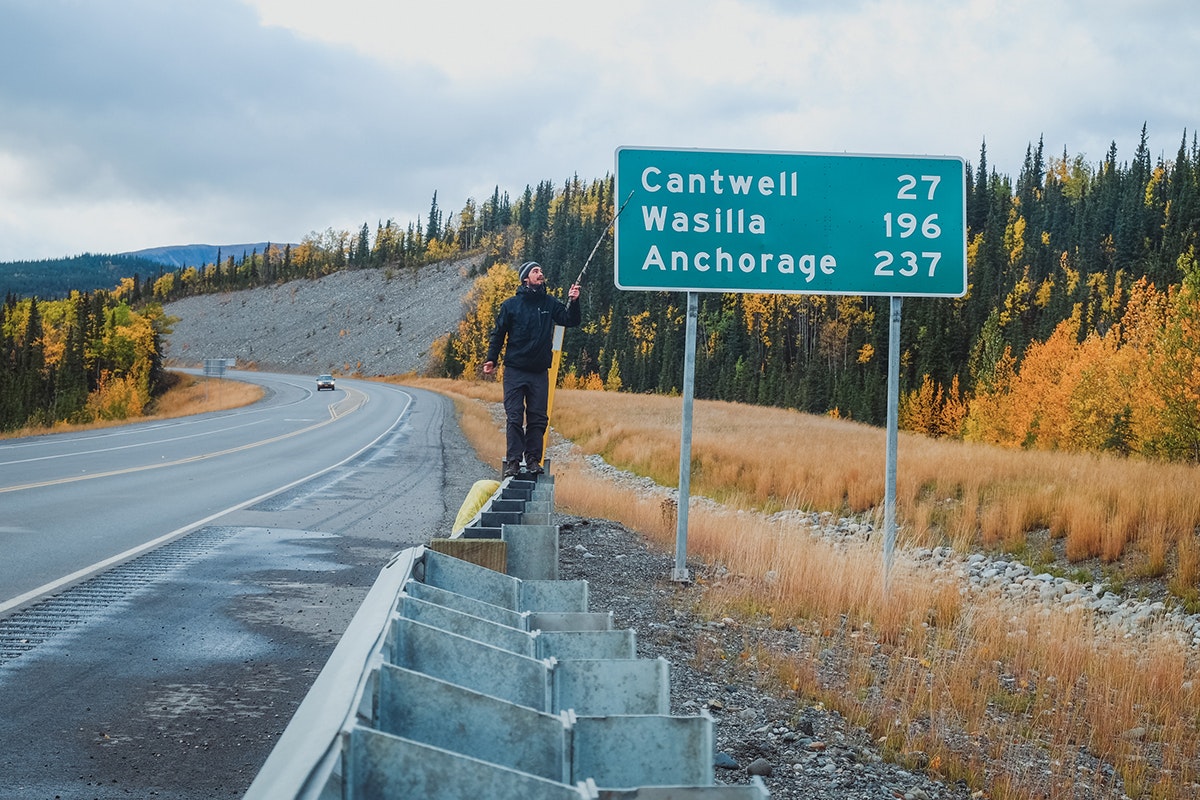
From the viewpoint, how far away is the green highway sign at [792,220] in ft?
27.8

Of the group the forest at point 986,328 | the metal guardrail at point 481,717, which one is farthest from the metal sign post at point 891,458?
the forest at point 986,328

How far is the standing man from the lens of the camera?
829 centimetres

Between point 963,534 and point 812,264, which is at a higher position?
point 812,264

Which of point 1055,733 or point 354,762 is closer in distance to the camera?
point 354,762

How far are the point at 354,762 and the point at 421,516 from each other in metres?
10.4

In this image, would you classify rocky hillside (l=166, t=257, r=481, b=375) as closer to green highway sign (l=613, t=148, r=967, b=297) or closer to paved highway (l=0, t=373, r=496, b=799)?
paved highway (l=0, t=373, r=496, b=799)

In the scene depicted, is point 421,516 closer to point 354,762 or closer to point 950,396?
point 354,762

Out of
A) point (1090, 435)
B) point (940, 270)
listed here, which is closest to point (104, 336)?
point (1090, 435)

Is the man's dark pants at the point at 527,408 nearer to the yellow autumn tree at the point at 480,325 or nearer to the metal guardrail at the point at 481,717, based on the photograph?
the metal guardrail at the point at 481,717

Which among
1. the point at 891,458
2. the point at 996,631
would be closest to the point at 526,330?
the point at 891,458

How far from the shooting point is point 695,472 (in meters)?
26.8

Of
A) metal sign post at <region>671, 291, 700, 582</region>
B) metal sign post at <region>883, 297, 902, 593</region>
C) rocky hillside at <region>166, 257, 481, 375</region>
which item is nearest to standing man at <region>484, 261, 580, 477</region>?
metal sign post at <region>671, 291, 700, 582</region>

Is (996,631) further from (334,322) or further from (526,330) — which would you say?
(334,322)

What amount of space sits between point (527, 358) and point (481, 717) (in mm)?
6334
